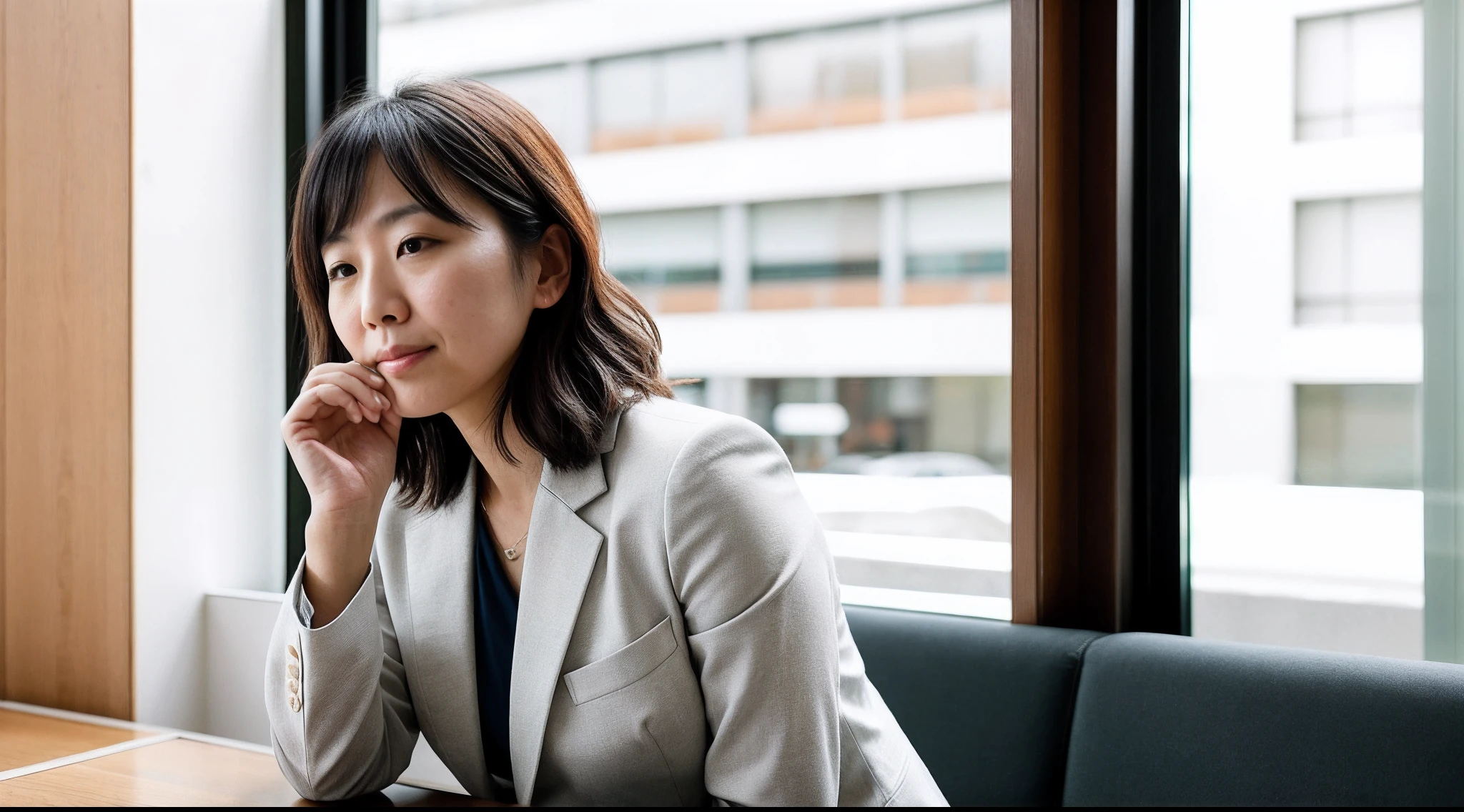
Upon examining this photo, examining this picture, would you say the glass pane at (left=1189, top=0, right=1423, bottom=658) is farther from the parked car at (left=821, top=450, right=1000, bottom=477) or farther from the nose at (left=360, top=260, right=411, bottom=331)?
the nose at (left=360, top=260, right=411, bottom=331)

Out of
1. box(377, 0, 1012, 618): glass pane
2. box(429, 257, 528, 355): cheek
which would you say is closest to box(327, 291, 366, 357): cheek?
box(429, 257, 528, 355): cheek

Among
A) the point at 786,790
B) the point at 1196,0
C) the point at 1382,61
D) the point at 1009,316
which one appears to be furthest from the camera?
the point at 1009,316

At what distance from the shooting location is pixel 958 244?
6.55 feet

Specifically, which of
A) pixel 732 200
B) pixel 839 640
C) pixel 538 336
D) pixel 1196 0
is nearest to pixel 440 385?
pixel 538 336

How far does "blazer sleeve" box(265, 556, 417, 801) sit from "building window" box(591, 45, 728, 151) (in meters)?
1.34

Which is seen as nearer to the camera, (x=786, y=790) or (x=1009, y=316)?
(x=786, y=790)

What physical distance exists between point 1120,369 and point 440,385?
104 cm

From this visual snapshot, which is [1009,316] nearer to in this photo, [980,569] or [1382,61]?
[980,569]

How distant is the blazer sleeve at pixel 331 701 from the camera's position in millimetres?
1177

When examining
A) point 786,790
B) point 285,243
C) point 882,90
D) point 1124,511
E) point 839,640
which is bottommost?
point 786,790

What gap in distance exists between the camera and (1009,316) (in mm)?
1861

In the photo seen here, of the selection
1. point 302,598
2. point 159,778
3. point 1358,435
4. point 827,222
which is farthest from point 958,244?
point 159,778

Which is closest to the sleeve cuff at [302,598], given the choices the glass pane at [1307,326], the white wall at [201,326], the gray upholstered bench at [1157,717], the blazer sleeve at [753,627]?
the blazer sleeve at [753,627]

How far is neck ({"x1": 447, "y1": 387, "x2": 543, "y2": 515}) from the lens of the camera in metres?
1.32
